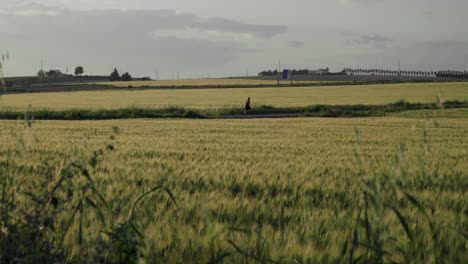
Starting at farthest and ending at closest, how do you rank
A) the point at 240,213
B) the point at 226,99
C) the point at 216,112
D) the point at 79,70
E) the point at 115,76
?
the point at 79,70 < the point at 115,76 < the point at 226,99 < the point at 216,112 < the point at 240,213

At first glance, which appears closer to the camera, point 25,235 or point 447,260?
point 25,235

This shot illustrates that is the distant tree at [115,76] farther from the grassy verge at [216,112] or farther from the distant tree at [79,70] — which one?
the grassy verge at [216,112]

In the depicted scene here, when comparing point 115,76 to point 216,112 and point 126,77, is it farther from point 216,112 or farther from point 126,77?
point 216,112

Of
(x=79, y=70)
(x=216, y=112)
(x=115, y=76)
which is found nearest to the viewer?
(x=216, y=112)

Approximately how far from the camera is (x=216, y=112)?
148 feet

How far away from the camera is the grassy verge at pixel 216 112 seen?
4181 cm

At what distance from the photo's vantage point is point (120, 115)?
42906 millimetres

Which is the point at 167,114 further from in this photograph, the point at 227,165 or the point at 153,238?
the point at 153,238

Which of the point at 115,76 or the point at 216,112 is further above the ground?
the point at 115,76

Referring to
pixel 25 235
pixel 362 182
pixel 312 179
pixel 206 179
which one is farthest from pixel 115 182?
pixel 362 182

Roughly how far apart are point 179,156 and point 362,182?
8.77 meters

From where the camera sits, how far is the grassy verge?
41812 millimetres

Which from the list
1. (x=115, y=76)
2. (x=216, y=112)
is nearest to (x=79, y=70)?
(x=115, y=76)

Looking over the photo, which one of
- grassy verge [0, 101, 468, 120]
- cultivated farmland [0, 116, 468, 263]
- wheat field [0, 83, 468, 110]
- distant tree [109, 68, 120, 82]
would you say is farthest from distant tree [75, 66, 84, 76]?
cultivated farmland [0, 116, 468, 263]
